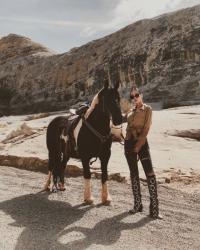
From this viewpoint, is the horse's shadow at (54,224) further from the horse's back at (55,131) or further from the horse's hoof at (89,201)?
the horse's back at (55,131)

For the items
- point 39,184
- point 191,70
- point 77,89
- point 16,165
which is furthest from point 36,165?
point 77,89

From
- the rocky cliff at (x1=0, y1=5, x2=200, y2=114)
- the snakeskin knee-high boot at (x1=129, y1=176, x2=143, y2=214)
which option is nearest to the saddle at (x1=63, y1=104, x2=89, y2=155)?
the snakeskin knee-high boot at (x1=129, y1=176, x2=143, y2=214)

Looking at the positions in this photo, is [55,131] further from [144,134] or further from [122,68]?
[122,68]

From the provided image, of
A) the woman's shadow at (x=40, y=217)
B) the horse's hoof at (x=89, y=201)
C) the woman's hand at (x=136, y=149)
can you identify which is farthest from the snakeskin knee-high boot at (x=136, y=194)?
the horse's hoof at (x=89, y=201)

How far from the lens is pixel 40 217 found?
876 cm

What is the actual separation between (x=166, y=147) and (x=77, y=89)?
26.5 meters

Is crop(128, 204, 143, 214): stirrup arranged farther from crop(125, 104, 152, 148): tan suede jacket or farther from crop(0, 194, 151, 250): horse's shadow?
crop(125, 104, 152, 148): tan suede jacket

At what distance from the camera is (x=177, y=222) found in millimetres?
8133

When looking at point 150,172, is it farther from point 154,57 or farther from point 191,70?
point 154,57

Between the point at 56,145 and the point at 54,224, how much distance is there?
3.35m

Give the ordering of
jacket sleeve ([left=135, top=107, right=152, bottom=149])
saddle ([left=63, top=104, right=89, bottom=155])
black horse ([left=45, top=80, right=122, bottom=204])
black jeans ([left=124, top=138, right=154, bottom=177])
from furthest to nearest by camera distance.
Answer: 1. saddle ([left=63, top=104, right=89, bottom=155])
2. black horse ([left=45, top=80, right=122, bottom=204])
3. black jeans ([left=124, top=138, right=154, bottom=177])
4. jacket sleeve ([left=135, top=107, right=152, bottom=149])

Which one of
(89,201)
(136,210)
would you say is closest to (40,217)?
(89,201)

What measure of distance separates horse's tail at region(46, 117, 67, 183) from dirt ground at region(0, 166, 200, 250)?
2.09ft

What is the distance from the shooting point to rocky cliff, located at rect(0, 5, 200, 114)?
111 ft
